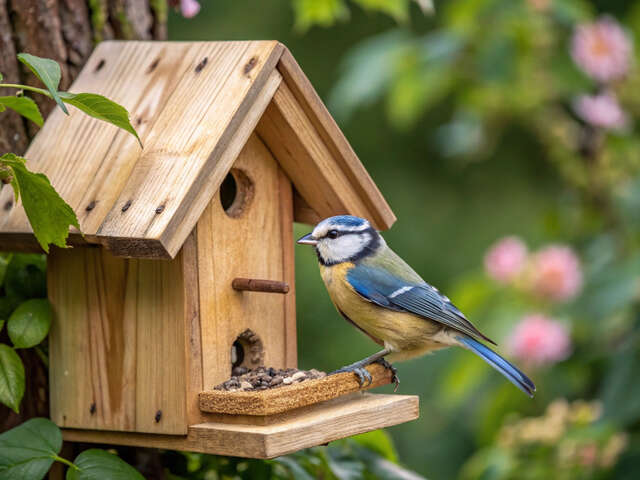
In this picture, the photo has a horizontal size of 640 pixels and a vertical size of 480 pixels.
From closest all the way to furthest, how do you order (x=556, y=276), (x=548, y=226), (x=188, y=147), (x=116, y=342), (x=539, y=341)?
1. (x=188, y=147)
2. (x=116, y=342)
3. (x=539, y=341)
4. (x=556, y=276)
5. (x=548, y=226)

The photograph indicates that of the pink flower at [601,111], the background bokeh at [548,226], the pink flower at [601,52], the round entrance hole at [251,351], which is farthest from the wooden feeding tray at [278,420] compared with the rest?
the pink flower at [601,52]

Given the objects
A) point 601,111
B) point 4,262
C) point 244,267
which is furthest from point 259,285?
point 601,111

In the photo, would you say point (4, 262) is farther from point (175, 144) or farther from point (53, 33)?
point (53, 33)

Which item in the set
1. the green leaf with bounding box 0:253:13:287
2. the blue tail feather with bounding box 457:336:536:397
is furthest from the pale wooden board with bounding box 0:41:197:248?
the blue tail feather with bounding box 457:336:536:397

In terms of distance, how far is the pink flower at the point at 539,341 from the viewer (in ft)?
14.4

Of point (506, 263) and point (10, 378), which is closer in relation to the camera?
point (10, 378)

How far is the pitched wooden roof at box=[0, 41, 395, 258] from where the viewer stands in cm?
228

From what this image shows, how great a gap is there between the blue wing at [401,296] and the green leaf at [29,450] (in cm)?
90

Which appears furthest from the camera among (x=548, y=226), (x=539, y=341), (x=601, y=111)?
(x=548, y=226)

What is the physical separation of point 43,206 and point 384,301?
1.04 m

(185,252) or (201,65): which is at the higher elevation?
(201,65)

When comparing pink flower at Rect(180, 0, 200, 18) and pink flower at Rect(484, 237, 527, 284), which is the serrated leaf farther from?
pink flower at Rect(484, 237, 527, 284)

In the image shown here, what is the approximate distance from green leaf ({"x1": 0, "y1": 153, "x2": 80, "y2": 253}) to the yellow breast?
93 cm

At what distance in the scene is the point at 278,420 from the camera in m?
2.32
